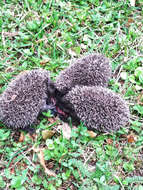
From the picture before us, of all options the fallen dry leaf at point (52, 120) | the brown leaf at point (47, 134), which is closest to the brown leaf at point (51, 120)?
the fallen dry leaf at point (52, 120)

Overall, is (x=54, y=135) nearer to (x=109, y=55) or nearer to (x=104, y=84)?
(x=104, y=84)

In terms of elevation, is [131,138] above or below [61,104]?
below

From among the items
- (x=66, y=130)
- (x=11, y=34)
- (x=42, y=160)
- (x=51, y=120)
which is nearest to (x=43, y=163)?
(x=42, y=160)

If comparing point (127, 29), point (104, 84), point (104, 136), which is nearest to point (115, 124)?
point (104, 136)

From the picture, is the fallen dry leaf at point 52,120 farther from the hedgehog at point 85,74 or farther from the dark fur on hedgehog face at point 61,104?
the hedgehog at point 85,74

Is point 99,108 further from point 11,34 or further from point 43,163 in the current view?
point 11,34

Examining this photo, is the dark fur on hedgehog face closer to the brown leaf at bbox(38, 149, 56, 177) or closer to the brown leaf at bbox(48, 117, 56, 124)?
the brown leaf at bbox(48, 117, 56, 124)
